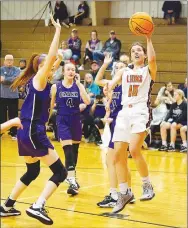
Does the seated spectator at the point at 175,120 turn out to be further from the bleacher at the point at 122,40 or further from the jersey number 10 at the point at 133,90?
the jersey number 10 at the point at 133,90

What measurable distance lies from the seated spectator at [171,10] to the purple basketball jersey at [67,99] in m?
10.1

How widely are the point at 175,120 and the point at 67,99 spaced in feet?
17.4

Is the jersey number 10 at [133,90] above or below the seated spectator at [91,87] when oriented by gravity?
above

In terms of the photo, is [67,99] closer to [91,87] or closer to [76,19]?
[91,87]

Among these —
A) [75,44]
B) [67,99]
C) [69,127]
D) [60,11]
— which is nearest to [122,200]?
[69,127]

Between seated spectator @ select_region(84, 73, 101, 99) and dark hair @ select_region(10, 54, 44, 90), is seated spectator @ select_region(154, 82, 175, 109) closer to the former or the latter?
seated spectator @ select_region(84, 73, 101, 99)

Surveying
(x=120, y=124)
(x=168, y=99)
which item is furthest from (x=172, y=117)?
(x=120, y=124)

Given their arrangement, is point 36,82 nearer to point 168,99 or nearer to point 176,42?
point 168,99

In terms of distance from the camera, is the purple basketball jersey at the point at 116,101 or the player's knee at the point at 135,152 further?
the purple basketball jersey at the point at 116,101

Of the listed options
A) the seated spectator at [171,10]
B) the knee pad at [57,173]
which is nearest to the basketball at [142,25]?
the knee pad at [57,173]

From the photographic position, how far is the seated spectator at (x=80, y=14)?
18.7 m

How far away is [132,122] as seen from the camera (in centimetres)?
588

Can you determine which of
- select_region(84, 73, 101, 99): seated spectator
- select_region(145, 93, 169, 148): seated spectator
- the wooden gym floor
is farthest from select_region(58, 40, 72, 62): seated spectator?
the wooden gym floor

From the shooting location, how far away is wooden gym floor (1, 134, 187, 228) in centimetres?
573
